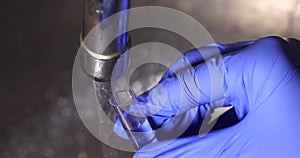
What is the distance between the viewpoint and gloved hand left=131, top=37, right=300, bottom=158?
0.61 meters

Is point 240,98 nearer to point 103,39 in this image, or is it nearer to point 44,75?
point 103,39

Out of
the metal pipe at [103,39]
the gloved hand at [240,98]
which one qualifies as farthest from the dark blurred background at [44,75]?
the metal pipe at [103,39]

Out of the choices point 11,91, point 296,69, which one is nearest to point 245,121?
point 296,69

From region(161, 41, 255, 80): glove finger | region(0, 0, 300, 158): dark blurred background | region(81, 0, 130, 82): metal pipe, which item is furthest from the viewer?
region(0, 0, 300, 158): dark blurred background

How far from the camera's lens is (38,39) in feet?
3.11

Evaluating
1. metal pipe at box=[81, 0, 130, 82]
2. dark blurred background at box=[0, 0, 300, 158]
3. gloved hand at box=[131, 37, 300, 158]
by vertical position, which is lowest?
dark blurred background at box=[0, 0, 300, 158]

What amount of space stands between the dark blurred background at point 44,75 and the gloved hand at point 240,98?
0.17 m

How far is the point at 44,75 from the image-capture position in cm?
93

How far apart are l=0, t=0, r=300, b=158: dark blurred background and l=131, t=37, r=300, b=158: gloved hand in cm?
17

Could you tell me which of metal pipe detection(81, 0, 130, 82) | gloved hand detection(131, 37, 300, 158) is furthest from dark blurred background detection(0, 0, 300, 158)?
metal pipe detection(81, 0, 130, 82)

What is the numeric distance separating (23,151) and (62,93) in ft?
0.40

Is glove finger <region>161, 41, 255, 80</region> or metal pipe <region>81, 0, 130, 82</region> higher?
metal pipe <region>81, 0, 130, 82</region>

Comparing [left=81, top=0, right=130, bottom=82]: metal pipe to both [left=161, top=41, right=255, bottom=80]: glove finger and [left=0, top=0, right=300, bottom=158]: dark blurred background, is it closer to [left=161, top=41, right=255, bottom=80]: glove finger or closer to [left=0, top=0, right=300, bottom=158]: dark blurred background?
[left=161, top=41, right=255, bottom=80]: glove finger

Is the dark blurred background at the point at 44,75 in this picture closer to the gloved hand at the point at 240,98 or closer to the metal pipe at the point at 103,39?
the gloved hand at the point at 240,98
